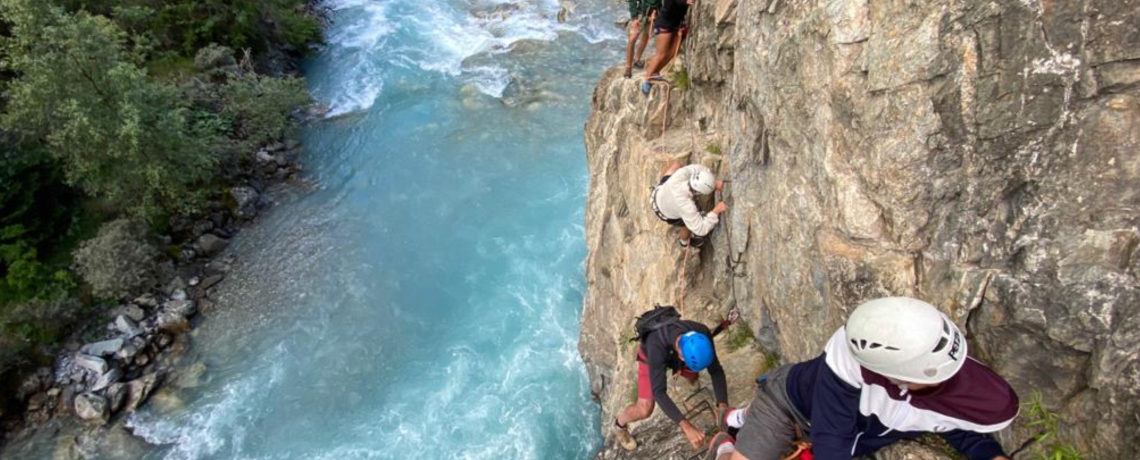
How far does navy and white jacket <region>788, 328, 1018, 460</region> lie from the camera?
364cm

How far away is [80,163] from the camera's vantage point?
1449 cm

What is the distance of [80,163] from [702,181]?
1448 centimetres

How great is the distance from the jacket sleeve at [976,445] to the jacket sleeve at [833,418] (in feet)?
2.13

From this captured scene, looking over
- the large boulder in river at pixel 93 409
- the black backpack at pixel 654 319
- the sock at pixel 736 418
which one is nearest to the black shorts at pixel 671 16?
the black backpack at pixel 654 319

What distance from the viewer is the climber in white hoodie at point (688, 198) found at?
710 centimetres

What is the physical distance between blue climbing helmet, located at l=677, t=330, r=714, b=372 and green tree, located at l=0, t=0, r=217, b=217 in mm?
13946

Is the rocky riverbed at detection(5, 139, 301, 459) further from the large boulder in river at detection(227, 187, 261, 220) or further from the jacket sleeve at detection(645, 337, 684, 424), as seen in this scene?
the jacket sleeve at detection(645, 337, 684, 424)

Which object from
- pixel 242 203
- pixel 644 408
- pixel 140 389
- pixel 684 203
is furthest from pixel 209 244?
pixel 684 203

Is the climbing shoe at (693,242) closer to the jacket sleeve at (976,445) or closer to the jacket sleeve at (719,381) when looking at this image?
the jacket sleeve at (719,381)

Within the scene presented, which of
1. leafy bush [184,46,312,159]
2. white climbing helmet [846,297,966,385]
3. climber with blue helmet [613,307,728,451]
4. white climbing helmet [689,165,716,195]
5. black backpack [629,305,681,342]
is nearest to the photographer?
white climbing helmet [846,297,966,385]

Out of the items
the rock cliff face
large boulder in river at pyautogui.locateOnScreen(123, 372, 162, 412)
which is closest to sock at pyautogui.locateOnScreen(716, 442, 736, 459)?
the rock cliff face

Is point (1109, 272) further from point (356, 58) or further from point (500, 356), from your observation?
point (356, 58)

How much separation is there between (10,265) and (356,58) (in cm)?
1257

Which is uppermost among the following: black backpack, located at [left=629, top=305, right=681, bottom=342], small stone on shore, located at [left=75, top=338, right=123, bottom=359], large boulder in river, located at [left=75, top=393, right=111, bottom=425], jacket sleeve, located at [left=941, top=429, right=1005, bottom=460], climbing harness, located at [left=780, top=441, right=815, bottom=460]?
jacket sleeve, located at [left=941, top=429, right=1005, bottom=460]
